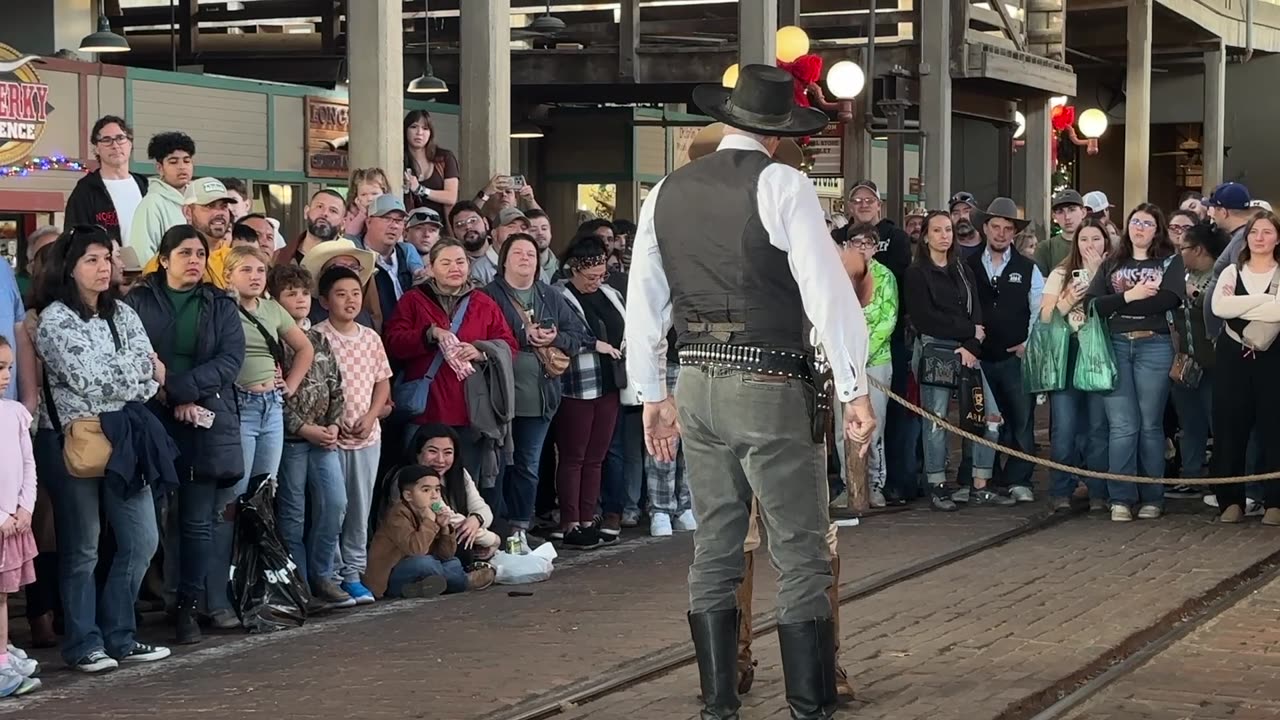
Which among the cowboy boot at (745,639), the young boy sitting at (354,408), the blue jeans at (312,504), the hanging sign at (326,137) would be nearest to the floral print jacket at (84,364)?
the blue jeans at (312,504)

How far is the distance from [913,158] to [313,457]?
24.6m

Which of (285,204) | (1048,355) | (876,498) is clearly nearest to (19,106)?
(285,204)

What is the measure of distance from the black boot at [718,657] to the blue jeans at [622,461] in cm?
545

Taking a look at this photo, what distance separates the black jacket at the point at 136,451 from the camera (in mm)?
8398

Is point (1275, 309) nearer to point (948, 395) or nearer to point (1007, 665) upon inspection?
point (948, 395)

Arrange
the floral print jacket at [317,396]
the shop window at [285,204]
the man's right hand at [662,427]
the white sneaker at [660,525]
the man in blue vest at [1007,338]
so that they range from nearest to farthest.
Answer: the man's right hand at [662,427] < the floral print jacket at [317,396] < the white sneaker at [660,525] < the man in blue vest at [1007,338] < the shop window at [285,204]

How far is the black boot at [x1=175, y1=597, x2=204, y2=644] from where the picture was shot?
9.03 meters

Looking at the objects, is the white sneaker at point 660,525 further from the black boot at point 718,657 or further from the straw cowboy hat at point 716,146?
the black boot at point 718,657

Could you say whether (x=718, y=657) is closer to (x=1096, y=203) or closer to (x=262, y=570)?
(x=262, y=570)

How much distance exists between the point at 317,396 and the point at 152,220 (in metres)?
1.27

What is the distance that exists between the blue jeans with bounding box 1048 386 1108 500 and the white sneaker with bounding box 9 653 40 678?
7.31 metres

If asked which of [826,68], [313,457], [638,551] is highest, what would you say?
[826,68]

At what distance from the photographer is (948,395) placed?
44.1ft

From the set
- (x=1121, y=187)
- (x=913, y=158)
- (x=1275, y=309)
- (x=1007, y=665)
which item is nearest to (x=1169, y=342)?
(x=1275, y=309)
